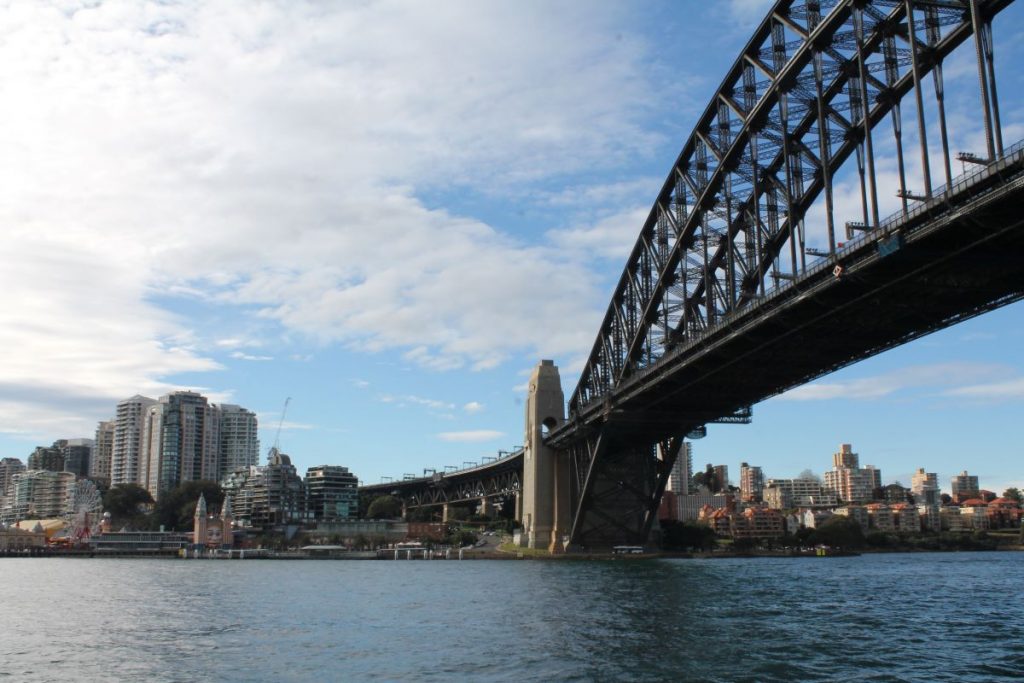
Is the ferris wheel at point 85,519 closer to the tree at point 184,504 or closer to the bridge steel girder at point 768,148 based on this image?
the tree at point 184,504

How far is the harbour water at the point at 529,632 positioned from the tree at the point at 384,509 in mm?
126178

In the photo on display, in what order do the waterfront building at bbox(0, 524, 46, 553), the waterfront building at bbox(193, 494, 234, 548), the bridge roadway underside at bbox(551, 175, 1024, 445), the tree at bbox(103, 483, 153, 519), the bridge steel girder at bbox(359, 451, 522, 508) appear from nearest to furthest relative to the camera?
the bridge roadway underside at bbox(551, 175, 1024, 445) < the bridge steel girder at bbox(359, 451, 522, 508) < the waterfront building at bbox(193, 494, 234, 548) < the waterfront building at bbox(0, 524, 46, 553) < the tree at bbox(103, 483, 153, 519)

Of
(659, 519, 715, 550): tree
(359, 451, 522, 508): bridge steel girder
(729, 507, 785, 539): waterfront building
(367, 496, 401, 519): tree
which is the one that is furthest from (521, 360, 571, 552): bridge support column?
(367, 496, 401, 519): tree

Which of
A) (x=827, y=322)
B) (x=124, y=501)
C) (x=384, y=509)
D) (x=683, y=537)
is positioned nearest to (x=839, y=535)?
(x=683, y=537)

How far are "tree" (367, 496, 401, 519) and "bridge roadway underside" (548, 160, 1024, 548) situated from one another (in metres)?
97.2

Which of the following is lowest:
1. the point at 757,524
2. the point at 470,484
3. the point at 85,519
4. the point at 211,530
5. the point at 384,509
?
the point at 211,530

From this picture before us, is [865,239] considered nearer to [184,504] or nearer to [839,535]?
[839,535]

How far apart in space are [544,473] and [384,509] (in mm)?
88329

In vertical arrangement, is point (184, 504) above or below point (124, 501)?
below

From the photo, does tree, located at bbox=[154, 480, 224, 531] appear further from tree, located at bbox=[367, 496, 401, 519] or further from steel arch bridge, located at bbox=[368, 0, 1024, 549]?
steel arch bridge, located at bbox=[368, 0, 1024, 549]

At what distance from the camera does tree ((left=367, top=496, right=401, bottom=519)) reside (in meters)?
186

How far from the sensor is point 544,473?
104438 millimetres

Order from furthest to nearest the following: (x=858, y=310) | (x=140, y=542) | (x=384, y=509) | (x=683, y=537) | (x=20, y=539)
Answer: (x=384, y=509)
(x=20, y=539)
(x=140, y=542)
(x=683, y=537)
(x=858, y=310)

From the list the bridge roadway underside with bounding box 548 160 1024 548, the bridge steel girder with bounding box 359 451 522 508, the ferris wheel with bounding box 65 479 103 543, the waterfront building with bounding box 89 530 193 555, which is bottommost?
the waterfront building with bounding box 89 530 193 555
